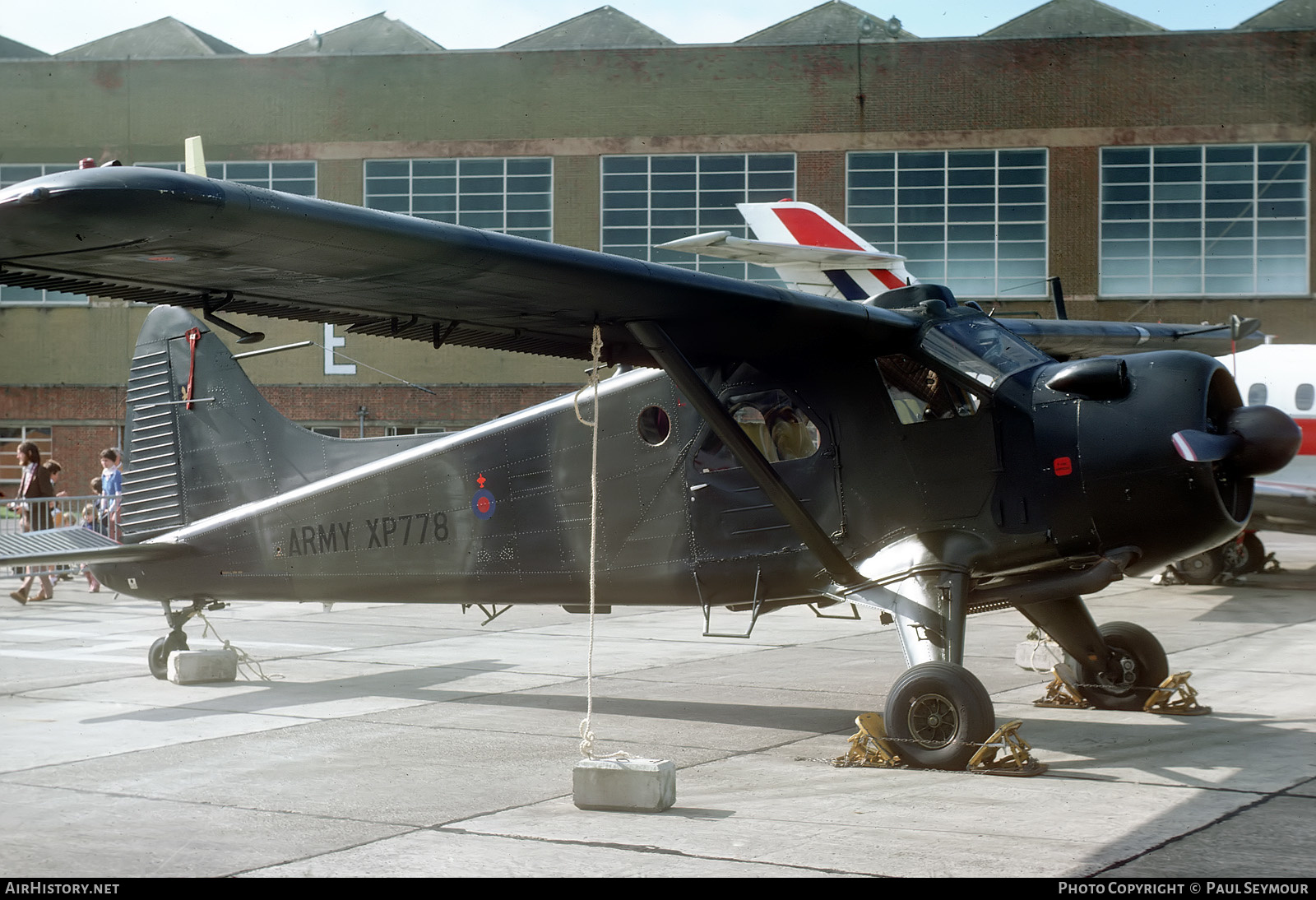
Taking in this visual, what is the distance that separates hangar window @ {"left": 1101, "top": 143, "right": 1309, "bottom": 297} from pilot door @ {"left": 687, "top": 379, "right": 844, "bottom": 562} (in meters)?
31.3

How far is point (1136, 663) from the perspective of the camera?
9.46 metres

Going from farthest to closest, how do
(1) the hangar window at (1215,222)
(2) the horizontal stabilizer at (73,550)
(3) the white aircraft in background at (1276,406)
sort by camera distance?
(1) the hangar window at (1215,222)
(3) the white aircraft in background at (1276,406)
(2) the horizontal stabilizer at (73,550)

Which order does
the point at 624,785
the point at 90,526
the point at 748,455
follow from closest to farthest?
1. the point at 624,785
2. the point at 748,455
3. the point at 90,526

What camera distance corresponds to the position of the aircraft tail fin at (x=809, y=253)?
76.1 ft

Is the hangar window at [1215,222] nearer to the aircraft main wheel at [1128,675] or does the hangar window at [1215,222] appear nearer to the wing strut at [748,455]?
the aircraft main wheel at [1128,675]

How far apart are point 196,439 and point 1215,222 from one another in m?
32.6

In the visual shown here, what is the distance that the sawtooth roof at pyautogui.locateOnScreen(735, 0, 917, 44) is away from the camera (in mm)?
39625

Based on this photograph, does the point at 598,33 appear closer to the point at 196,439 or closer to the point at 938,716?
the point at 196,439

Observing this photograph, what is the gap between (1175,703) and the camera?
9266 millimetres

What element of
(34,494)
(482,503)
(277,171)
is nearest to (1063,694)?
(482,503)

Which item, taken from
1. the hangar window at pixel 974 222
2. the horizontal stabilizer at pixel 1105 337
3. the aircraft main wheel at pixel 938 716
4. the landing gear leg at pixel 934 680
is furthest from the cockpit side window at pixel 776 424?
the hangar window at pixel 974 222

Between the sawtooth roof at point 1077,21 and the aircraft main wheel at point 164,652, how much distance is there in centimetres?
3553

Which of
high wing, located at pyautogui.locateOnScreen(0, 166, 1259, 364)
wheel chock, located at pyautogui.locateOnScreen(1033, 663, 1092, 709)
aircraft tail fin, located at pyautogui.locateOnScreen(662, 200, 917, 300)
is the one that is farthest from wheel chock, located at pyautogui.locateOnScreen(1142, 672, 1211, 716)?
aircraft tail fin, located at pyautogui.locateOnScreen(662, 200, 917, 300)

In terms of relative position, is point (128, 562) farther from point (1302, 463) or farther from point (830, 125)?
point (830, 125)
